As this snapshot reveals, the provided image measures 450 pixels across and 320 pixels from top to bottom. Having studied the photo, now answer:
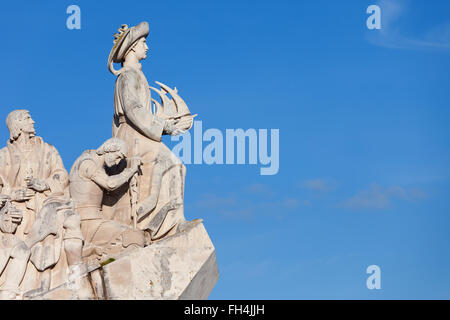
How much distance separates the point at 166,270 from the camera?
621 inches

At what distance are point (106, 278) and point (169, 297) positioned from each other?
3.15 feet

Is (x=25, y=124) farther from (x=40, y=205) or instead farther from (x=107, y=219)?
(x=107, y=219)

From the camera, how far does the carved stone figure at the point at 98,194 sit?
16.0 metres

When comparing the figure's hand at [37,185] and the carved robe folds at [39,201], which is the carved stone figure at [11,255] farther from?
the figure's hand at [37,185]

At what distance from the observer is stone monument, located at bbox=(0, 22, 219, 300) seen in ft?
51.2

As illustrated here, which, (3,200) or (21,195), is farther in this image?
(21,195)

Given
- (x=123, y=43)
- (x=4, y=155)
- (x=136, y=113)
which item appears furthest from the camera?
(x=123, y=43)

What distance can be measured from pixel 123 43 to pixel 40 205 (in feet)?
10.8

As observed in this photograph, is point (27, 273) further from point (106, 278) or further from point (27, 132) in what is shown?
point (27, 132)

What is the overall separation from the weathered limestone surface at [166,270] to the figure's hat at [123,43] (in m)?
3.37

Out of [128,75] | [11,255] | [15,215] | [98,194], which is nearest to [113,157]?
[98,194]

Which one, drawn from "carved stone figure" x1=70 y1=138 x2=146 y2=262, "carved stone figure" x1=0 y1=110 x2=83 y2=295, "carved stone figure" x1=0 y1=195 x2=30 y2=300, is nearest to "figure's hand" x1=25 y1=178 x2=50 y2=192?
"carved stone figure" x1=0 y1=110 x2=83 y2=295
